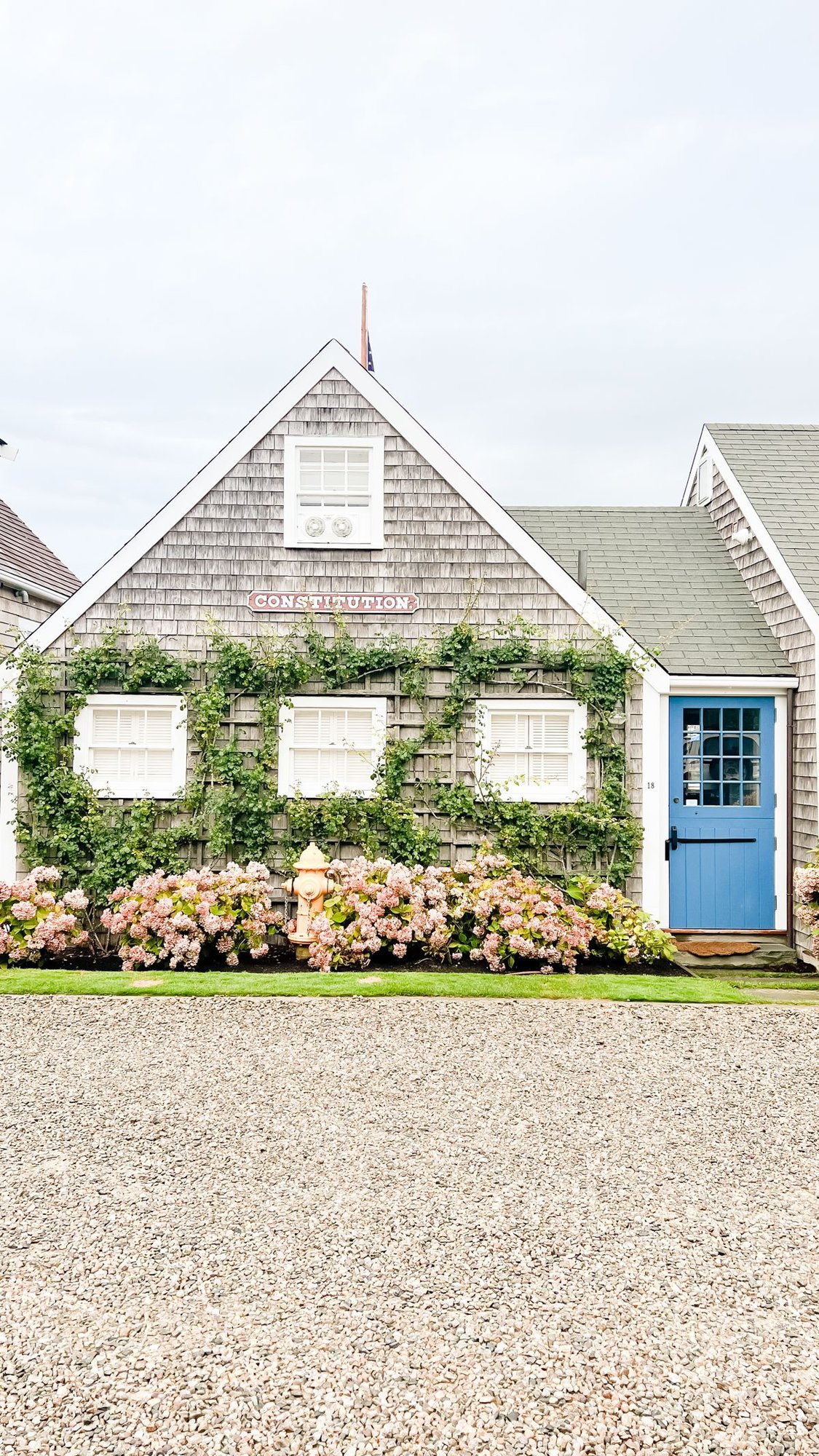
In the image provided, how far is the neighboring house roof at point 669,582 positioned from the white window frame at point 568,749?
1115 millimetres

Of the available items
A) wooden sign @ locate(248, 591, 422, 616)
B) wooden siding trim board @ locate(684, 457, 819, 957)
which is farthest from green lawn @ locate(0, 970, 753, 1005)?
wooden sign @ locate(248, 591, 422, 616)

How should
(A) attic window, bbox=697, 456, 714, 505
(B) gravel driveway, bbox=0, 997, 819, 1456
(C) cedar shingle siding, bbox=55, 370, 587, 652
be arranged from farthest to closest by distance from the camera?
(A) attic window, bbox=697, 456, 714, 505 → (C) cedar shingle siding, bbox=55, 370, 587, 652 → (B) gravel driveway, bbox=0, 997, 819, 1456

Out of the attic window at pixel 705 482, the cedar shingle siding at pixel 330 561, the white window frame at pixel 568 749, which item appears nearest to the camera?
the white window frame at pixel 568 749

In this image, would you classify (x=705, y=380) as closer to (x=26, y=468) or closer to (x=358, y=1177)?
(x=26, y=468)

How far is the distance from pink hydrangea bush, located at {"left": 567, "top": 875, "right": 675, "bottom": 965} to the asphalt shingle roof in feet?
12.3

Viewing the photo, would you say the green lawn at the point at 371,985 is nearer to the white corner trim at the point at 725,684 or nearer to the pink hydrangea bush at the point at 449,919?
the pink hydrangea bush at the point at 449,919

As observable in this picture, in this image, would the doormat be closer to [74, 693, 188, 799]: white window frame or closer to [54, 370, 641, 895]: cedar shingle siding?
[54, 370, 641, 895]: cedar shingle siding

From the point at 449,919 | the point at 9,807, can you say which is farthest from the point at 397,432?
the point at 9,807

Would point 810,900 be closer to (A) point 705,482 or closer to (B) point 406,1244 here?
(A) point 705,482

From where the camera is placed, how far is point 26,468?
→ 33.8 meters

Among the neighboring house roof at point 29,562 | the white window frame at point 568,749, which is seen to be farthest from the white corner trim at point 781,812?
the neighboring house roof at point 29,562

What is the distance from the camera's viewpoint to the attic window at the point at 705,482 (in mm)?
11969

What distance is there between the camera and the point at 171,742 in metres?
9.65

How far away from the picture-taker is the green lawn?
7625 mm
